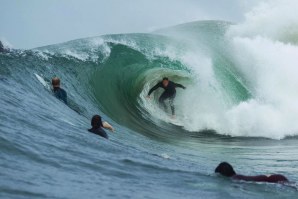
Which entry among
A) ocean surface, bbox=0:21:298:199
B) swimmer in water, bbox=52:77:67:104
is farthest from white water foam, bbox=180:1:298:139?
swimmer in water, bbox=52:77:67:104

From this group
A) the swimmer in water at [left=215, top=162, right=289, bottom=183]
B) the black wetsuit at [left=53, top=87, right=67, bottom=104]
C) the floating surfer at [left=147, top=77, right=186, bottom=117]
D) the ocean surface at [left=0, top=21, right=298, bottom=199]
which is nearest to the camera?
the ocean surface at [left=0, top=21, right=298, bottom=199]

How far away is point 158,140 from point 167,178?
578cm

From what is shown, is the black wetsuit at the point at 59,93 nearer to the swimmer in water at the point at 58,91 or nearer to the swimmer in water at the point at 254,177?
the swimmer in water at the point at 58,91

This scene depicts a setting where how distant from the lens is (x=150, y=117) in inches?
608

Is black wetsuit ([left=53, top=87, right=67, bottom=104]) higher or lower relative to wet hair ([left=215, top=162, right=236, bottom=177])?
higher

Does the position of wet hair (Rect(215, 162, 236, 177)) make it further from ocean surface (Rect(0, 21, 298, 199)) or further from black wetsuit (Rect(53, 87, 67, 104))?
black wetsuit (Rect(53, 87, 67, 104))

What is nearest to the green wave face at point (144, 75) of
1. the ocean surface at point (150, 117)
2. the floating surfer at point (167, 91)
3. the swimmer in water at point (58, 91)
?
the ocean surface at point (150, 117)

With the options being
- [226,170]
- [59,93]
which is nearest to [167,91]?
[59,93]

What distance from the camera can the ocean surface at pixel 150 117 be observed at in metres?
6.07

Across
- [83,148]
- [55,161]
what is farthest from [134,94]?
[55,161]

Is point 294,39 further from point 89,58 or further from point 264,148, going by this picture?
point 264,148

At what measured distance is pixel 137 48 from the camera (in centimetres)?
2005

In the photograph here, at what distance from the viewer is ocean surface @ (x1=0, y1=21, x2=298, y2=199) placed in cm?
607

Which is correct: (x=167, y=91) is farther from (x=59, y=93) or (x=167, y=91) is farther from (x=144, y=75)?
(x=59, y=93)
